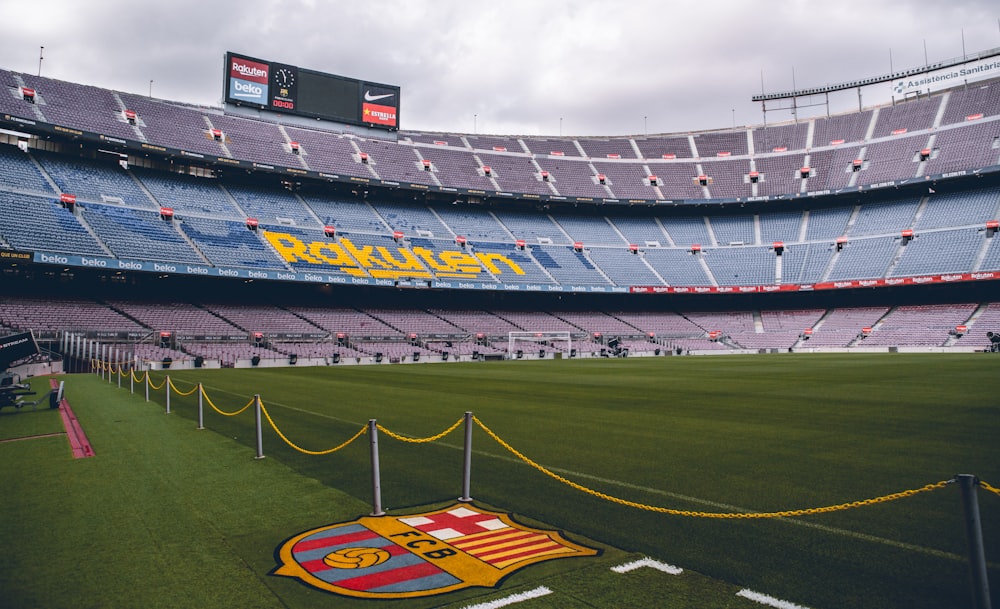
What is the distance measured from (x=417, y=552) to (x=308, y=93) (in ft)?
203

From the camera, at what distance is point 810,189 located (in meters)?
59.9

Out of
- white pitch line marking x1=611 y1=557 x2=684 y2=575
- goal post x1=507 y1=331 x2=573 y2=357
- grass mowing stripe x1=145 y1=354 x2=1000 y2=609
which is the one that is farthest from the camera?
goal post x1=507 y1=331 x2=573 y2=357

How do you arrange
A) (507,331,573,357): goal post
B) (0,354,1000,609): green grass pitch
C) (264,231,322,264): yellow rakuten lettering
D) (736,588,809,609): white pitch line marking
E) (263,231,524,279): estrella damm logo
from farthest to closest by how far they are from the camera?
(507,331,573,357): goal post
(263,231,524,279): estrella damm logo
(264,231,322,264): yellow rakuten lettering
(0,354,1000,609): green grass pitch
(736,588,809,609): white pitch line marking

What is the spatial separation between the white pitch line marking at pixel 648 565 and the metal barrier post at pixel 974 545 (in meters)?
1.94

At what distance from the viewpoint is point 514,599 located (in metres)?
4.24

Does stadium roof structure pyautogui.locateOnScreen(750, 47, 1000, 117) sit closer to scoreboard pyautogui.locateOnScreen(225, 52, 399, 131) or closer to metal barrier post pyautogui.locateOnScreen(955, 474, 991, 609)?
scoreboard pyautogui.locateOnScreen(225, 52, 399, 131)

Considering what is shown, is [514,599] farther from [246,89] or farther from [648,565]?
[246,89]

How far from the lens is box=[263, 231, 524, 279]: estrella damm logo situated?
4697 cm

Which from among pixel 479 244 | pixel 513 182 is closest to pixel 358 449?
pixel 479 244

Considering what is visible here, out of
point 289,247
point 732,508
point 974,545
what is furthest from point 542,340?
point 974,545

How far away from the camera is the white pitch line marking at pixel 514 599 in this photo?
13.6 ft

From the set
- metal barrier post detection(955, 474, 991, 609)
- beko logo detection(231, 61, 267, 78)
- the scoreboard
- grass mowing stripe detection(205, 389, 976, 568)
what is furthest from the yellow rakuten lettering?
metal barrier post detection(955, 474, 991, 609)

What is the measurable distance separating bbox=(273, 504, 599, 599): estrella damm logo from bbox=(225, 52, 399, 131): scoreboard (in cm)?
5927

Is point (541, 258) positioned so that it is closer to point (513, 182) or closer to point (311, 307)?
point (513, 182)
